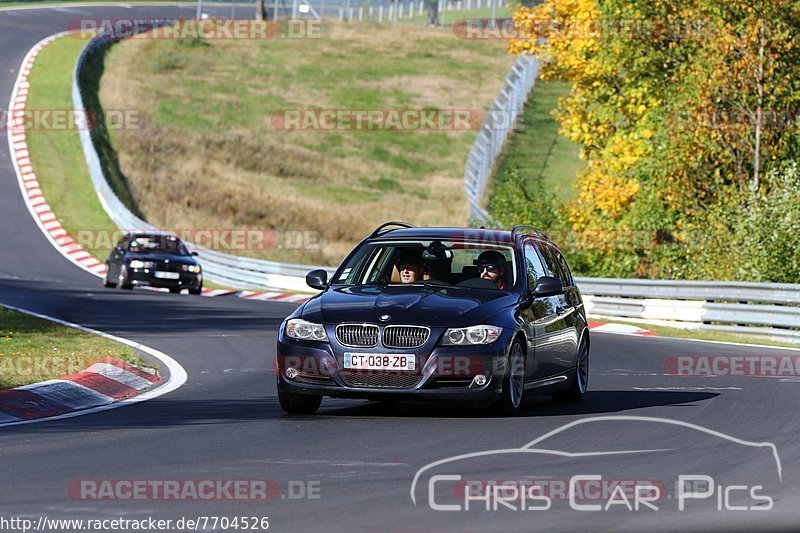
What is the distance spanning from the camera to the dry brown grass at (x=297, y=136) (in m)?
52.7

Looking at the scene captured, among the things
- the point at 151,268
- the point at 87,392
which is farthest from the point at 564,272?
the point at 151,268

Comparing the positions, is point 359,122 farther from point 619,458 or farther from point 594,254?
point 619,458

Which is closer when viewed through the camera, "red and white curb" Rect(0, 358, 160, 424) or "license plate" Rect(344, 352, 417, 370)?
"license plate" Rect(344, 352, 417, 370)

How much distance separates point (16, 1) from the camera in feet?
302

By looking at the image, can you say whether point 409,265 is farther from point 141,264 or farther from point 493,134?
point 493,134

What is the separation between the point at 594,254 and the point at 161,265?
33.3 feet

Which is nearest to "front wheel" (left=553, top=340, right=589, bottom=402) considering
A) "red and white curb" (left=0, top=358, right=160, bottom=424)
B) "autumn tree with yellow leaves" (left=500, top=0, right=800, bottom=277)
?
"red and white curb" (left=0, top=358, right=160, bottom=424)

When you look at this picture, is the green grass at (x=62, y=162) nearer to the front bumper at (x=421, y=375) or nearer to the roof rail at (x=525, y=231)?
the roof rail at (x=525, y=231)

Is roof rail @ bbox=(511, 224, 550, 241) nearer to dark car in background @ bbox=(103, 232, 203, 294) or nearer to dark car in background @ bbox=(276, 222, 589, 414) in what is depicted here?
dark car in background @ bbox=(276, 222, 589, 414)

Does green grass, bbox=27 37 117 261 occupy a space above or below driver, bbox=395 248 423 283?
below

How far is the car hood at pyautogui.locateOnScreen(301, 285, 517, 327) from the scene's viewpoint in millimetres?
11305

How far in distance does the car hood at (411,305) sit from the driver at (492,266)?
33 centimetres

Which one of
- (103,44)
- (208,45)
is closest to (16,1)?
(208,45)

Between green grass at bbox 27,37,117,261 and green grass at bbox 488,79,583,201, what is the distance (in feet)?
47.1
